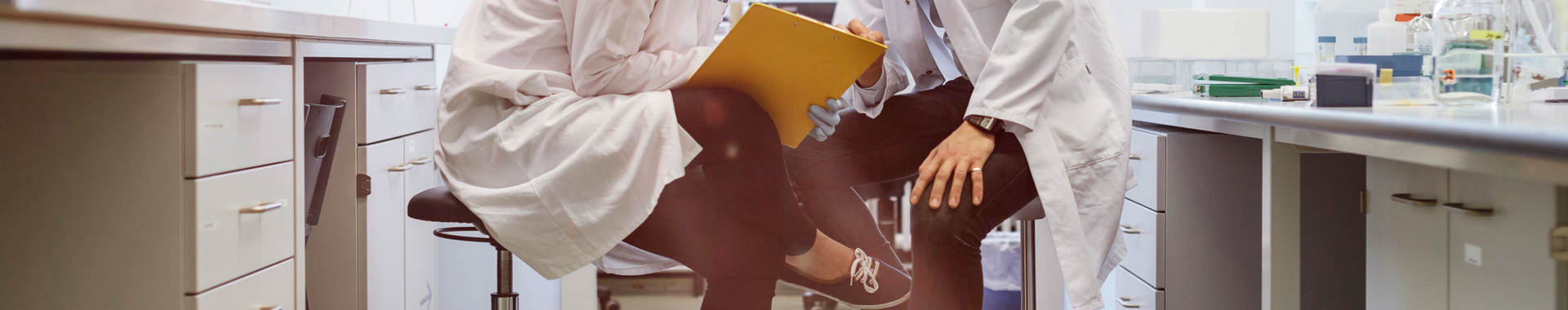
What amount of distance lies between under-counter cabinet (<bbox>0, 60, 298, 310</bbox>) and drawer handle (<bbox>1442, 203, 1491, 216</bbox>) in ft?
4.39

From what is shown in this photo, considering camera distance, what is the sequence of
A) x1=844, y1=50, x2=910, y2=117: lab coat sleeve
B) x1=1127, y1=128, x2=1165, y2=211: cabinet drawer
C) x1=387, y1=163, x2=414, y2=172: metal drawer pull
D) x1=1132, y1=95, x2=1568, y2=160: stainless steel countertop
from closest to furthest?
x1=1132, y1=95, x2=1568, y2=160: stainless steel countertop, x1=844, y1=50, x2=910, y2=117: lab coat sleeve, x1=1127, y1=128, x2=1165, y2=211: cabinet drawer, x1=387, y1=163, x2=414, y2=172: metal drawer pull

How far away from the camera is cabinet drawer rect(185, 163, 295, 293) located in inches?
46.0

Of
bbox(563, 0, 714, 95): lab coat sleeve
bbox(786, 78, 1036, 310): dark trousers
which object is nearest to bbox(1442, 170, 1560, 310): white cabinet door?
bbox(786, 78, 1036, 310): dark trousers

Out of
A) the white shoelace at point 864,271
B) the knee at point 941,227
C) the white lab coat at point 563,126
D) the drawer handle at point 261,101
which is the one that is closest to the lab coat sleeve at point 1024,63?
the knee at point 941,227

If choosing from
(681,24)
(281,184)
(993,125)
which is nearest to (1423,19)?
(993,125)

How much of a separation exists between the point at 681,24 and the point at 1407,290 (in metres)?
0.96

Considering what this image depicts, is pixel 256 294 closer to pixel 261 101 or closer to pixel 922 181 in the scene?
pixel 261 101

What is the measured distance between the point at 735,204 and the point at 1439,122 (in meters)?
0.71

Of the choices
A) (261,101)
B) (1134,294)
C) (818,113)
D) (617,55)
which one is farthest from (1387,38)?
(261,101)

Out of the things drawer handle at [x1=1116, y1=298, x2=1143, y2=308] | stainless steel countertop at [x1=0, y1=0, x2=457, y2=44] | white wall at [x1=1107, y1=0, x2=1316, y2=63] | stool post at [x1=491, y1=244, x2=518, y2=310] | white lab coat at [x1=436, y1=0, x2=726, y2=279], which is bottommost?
drawer handle at [x1=1116, y1=298, x2=1143, y2=308]

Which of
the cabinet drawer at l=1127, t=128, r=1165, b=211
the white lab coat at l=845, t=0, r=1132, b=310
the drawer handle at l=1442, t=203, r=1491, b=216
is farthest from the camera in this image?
the cabinet drawer at l=1127, t=128, r=1165, b=211

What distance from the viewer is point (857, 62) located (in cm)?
128

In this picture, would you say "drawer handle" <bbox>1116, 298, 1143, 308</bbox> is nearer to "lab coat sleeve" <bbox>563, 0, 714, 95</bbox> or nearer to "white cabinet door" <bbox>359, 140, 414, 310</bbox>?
"lab coat sleeve" <bbox>563, 0, 714, 95</bbox>

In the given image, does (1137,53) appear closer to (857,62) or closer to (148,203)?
(857,62)
